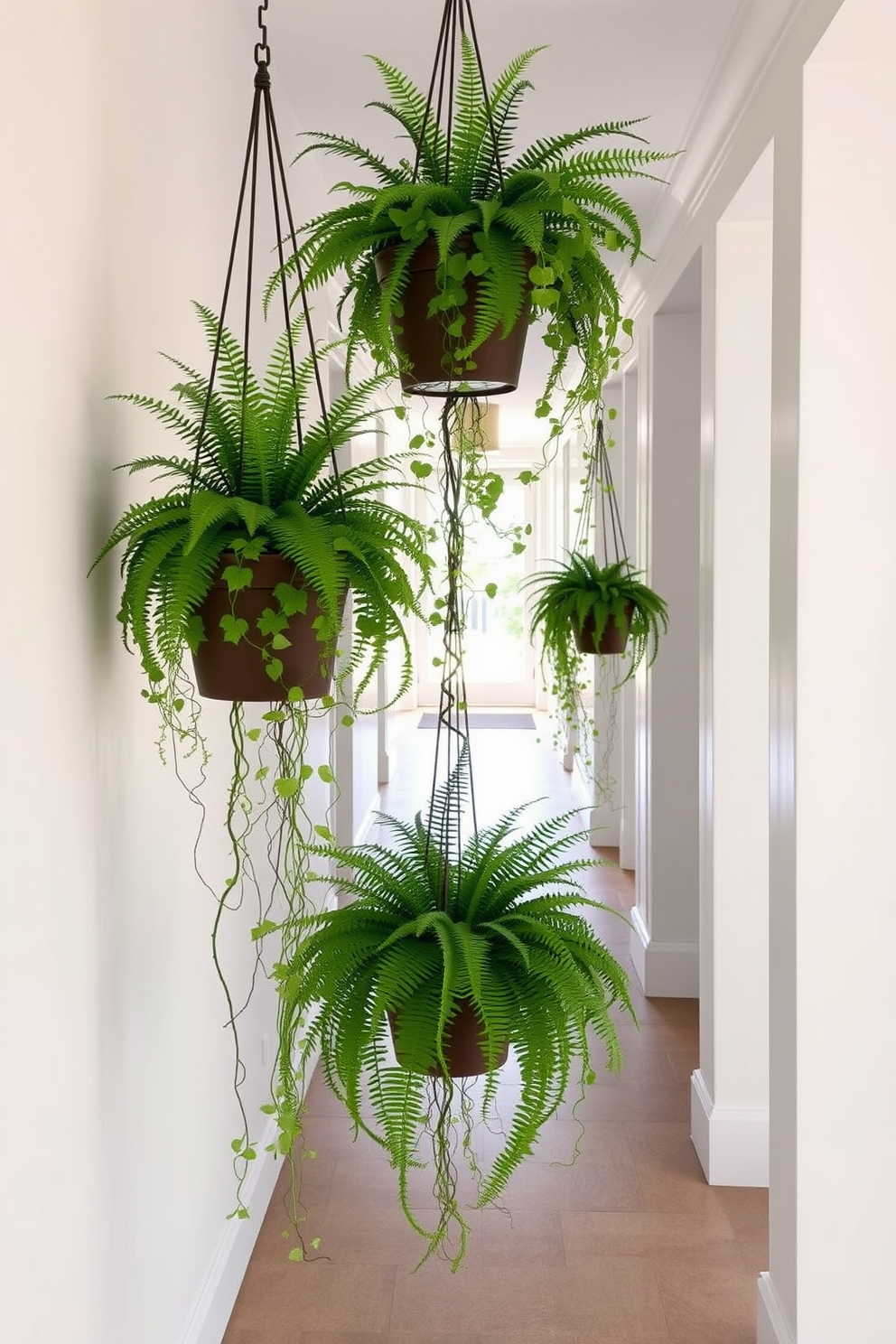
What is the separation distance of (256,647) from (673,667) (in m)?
3.20

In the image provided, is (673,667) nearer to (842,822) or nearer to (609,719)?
(609,719)

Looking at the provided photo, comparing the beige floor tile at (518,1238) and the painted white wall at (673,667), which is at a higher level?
the painted white wall at (673,667)

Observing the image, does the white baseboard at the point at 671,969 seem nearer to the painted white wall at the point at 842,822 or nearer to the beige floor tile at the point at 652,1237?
the beige floor tile at the point at 652,1237

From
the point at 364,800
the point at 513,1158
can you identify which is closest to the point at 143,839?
the point at 513,1158

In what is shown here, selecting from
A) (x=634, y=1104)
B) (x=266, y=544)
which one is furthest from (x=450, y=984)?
(x=634, y=1104)

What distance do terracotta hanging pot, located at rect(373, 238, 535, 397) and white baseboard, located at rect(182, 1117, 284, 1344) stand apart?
5.18 ft

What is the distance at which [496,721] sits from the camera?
466 inches

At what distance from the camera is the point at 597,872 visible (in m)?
6.26

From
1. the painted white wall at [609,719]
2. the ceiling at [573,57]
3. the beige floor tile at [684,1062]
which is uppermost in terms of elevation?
the ceiling at [573,57]

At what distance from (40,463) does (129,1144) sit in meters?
1.06

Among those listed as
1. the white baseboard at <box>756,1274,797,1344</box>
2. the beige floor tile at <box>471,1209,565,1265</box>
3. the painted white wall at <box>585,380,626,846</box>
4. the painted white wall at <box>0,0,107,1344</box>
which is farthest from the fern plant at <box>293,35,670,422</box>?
the painted white wall at <box>585,380,626,846</box>

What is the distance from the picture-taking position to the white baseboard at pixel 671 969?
4547mm

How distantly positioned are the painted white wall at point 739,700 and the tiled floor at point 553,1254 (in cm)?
26

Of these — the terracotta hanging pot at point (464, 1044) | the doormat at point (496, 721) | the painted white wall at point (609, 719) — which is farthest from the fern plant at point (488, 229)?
the doormat at point (496, 721)
